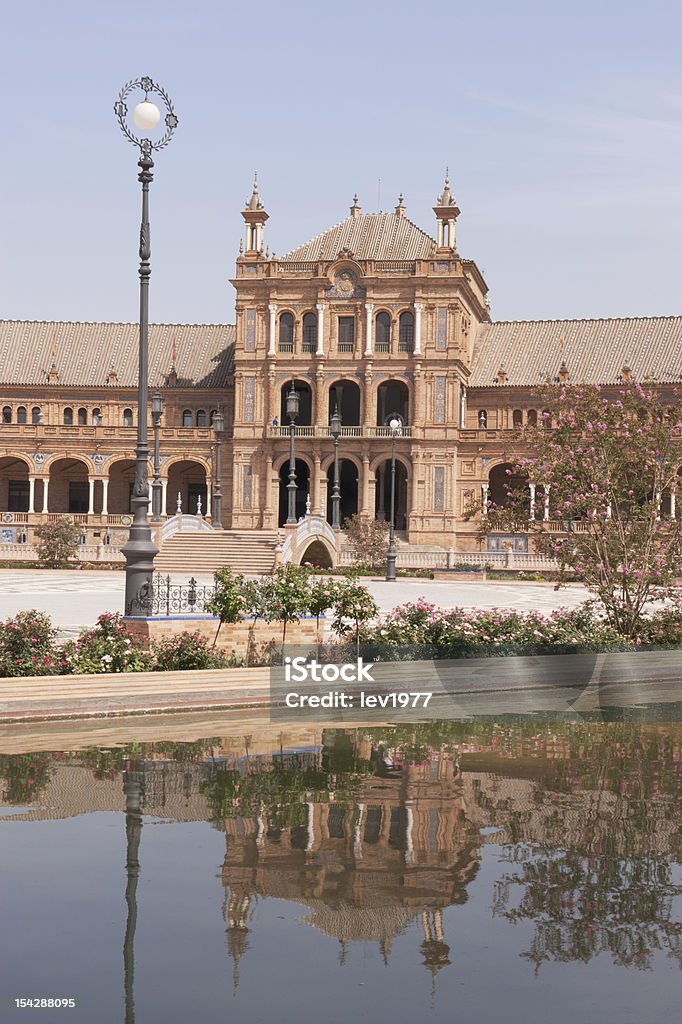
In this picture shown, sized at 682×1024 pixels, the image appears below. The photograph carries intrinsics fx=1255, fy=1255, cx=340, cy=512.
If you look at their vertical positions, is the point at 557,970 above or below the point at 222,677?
below

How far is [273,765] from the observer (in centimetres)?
1330

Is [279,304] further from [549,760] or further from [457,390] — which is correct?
[549,760]

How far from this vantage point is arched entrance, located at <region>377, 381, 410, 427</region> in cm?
6975

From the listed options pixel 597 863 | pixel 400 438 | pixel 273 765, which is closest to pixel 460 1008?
pixel 597 863

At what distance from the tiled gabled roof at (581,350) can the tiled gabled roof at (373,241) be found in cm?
861

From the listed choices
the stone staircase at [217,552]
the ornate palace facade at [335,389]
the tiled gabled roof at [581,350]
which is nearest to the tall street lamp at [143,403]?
the stone staircase at [217,552]

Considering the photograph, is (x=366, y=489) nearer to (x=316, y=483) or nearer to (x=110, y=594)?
(x=316, y=483)

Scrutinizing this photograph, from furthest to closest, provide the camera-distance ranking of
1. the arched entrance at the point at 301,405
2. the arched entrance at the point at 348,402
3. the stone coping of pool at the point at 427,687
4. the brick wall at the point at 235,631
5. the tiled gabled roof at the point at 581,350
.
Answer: the tiled gabled roof at the point at 581,350 < the arched entrance at the point at 348,402 < the arched entrance at the point at 301,405 < the brick wall at the point at 235,631 < the stone coping of pool at the point at 427,687

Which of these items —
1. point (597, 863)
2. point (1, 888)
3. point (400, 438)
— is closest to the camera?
point (1, 888)

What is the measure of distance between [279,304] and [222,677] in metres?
54.1

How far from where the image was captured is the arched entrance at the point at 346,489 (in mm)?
70250

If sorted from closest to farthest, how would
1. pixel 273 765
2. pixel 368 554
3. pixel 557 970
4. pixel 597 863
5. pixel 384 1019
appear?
1. pixel 384 1019
2. pixel 557 970
3. pixel 597 863
4. pixel 273 765
5. pixel 368 554

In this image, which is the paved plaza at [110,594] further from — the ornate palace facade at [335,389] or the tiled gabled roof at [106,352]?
the tiled gabled roof at [106,352]

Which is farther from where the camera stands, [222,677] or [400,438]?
[400,438]
